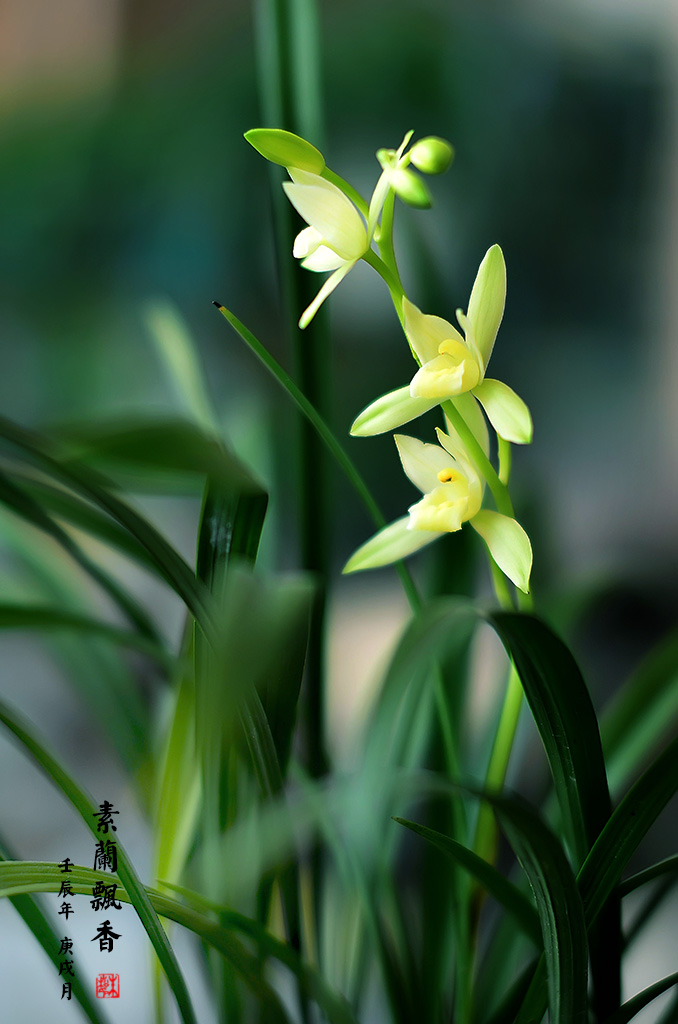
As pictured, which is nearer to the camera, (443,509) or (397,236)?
(443,509)

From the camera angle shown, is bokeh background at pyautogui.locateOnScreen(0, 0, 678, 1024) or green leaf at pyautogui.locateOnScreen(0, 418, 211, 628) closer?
green leaf at pyautogui.locateOnScreen(0, 418, 211, 628)

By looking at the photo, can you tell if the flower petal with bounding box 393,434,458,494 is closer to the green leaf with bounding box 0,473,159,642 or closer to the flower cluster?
the flower cluster

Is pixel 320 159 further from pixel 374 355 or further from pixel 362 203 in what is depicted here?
pixel 374 355

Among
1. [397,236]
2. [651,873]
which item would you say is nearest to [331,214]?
[651,873]

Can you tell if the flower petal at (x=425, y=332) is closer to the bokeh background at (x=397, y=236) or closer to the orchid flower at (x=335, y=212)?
the orchid flower at (x=335, y=212)

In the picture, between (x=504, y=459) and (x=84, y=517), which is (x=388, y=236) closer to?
(x=504, y=459)

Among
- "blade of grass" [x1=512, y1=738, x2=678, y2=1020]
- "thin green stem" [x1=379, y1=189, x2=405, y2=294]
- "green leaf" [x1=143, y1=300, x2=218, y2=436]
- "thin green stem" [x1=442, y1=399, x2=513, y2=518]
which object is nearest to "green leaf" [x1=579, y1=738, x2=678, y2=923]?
"blade of grass" [x1=512, y1=738, x2=678, y2=1020]
